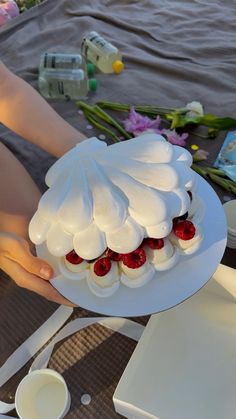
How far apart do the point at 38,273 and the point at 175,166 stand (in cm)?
25

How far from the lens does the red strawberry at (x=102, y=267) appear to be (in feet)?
1.96

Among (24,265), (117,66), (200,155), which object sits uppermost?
(24,265)

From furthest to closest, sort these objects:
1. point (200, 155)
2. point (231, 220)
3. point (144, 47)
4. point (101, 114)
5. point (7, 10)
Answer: point (7, 10) → point (144, 47) → point (101, 114) → point (200, 155) → point (231, 220)

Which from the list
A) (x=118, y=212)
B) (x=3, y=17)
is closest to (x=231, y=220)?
(x=118, y=212)

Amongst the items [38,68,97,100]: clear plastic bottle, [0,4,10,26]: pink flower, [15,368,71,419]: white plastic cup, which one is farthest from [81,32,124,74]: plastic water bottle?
[15,368,71,419]: white plastic cup

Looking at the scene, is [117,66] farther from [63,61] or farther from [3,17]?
[3,17]

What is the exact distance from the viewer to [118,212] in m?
0.55

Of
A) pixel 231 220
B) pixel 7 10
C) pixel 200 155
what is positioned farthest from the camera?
pixel 7 10

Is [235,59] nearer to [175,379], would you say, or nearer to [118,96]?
[118,96]

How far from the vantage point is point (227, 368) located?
2.23ft

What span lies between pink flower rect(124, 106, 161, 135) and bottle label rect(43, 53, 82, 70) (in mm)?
272

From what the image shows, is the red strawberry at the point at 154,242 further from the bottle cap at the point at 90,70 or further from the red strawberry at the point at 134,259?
the bottle cap at the point at 90,70

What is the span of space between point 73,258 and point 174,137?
0.58m

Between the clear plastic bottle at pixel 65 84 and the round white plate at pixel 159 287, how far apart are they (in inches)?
29.3
